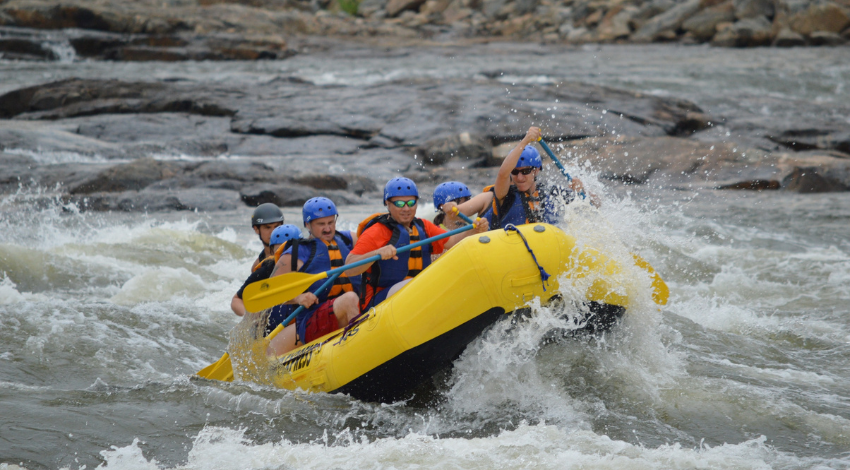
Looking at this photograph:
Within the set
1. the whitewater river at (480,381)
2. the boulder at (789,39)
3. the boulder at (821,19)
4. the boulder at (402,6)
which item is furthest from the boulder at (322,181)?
the boulder at (402,6)

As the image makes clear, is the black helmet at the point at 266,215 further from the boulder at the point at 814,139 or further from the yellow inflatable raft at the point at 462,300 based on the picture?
the boulder at the point at 814,139

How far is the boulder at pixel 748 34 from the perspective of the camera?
2614 centimetres

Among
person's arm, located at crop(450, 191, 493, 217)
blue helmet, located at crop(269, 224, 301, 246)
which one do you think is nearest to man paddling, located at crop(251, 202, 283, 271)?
blue helmet, located at crop(269, 224, 301, 246)

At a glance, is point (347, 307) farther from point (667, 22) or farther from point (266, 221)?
point (667, 22)

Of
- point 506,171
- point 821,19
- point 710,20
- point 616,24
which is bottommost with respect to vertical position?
point 506,171

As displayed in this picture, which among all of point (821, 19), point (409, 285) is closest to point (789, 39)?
point (821, 19)

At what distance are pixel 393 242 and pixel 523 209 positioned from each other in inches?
44.6

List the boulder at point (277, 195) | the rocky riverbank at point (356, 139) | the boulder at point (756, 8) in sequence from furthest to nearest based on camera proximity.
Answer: the boulder at point (756, 8), the rocky riverbank at point (356, 139), the boulder at point (277, 195)

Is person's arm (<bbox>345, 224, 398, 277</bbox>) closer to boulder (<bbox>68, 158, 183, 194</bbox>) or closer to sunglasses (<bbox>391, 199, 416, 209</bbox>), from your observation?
sunglasses (<bbox>391, 199, 416, 209</bbox>)

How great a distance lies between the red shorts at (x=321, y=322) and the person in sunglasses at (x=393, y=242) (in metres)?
0.21

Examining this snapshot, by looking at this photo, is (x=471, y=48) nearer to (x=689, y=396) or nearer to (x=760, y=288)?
(x=760, y=288)

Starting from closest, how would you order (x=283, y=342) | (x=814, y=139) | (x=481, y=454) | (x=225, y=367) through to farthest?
(x=481, y=454), (x=225, y=367), (x=283, y=342), (x=814, y=139)

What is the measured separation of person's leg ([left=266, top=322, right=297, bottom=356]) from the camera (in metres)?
5.07

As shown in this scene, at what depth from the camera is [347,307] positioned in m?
4.75
